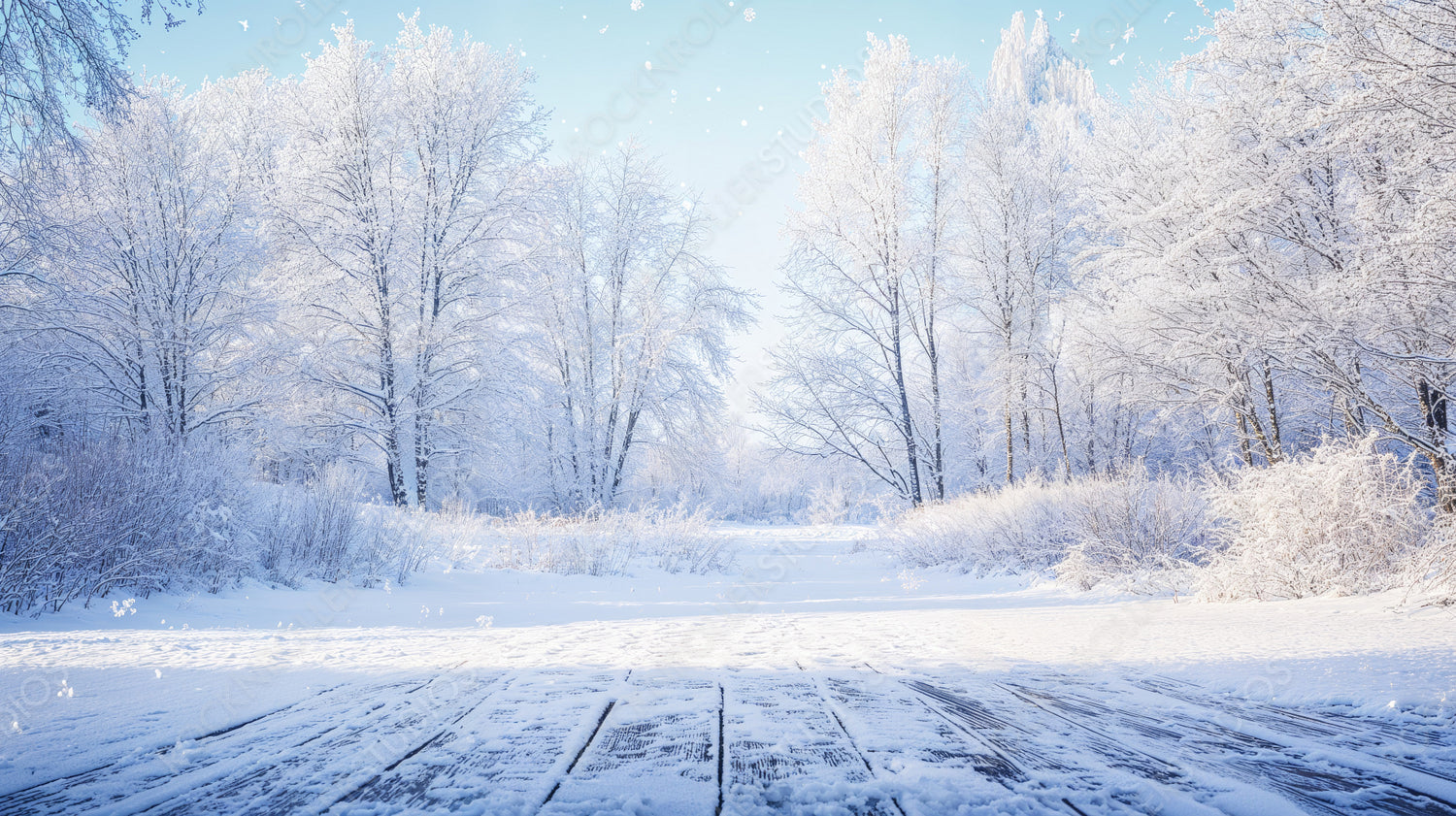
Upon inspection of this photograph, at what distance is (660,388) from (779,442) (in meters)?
4.08

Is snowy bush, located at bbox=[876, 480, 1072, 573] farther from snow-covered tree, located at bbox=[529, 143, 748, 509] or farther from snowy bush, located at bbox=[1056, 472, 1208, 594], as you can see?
snow-covered tree, located at bbox=[529, 143, 748, 509]

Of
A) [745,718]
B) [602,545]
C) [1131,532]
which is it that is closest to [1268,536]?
[1131,532]

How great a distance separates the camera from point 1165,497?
775cm

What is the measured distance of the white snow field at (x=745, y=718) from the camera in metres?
1.29

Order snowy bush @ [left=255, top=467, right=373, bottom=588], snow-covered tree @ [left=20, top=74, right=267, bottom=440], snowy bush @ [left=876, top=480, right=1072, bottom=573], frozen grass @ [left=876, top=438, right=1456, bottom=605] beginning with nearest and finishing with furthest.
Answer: frozen grass @ [left=876, top=438, right=1456, bottom=605] < snowy bush @ [left=255, top=467, right=373, bottom=588] < snowy bush @ [left=876, top=480, right=1072, bottom=573] < snow-covered tree @ [left=20, top=74, right=267, bottom=440]

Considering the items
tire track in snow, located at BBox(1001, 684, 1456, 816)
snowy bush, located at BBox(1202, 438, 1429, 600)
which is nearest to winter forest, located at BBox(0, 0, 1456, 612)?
snowy bush, located at BBox(1202, 438, 1429, 600)

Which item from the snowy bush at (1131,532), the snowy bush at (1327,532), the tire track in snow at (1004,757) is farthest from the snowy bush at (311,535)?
the snowy bush at (1327,532)

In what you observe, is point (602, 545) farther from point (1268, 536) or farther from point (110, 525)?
point (1268, 536)

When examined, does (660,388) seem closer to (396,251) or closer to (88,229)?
(396,251)

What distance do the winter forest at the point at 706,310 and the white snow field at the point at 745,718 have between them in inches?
91.6

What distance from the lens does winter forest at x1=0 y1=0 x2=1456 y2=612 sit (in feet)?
17.1

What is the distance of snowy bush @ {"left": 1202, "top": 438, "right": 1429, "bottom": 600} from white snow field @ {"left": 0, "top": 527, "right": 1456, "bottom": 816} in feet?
2.54

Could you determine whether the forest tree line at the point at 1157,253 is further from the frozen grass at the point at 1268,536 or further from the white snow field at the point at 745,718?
the white snow field at the point at 745,718

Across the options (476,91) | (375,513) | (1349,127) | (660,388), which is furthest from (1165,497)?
(476,91)
